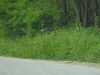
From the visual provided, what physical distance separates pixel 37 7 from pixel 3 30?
5615 mm

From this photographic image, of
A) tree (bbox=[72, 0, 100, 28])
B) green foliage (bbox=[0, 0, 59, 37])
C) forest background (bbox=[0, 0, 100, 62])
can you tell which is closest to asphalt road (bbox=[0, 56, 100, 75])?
forest background (bbox=[0, 0, 100, 62])

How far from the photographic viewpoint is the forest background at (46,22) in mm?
13274

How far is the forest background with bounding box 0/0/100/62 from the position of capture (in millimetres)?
13274

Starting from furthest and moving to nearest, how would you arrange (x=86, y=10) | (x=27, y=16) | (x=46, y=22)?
1. (x=46, y=22)
2. (x=27, y=16)
3. (x=86, y=10)

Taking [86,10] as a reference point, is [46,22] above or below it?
below

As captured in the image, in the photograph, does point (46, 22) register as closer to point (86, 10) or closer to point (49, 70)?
point (86, 10)

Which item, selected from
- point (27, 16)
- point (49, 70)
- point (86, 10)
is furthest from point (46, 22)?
point (49, 70)

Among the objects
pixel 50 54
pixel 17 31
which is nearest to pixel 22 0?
pixel 17 31

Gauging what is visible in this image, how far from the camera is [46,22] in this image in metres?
21.4

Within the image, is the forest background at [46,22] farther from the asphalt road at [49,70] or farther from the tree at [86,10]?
the asphalt road at [49,70]

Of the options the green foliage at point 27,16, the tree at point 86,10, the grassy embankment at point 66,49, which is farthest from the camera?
the green foliage at point 27,16

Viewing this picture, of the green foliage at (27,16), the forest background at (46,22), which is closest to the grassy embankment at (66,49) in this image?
the forest background at (46,22)

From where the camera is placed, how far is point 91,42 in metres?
12.2

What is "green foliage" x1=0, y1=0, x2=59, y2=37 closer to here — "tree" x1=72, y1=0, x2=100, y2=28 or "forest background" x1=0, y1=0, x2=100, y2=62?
"forest background" x1=0, y1=0, x2=100, y2=62
